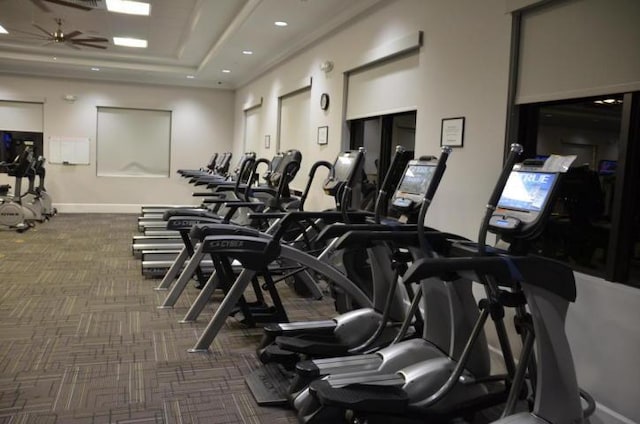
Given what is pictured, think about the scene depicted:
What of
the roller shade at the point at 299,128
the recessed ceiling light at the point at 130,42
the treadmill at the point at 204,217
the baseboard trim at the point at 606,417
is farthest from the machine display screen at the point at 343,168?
the recessed ceiling light at the point at 130,42

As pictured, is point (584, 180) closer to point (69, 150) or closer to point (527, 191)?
point (527, 191)

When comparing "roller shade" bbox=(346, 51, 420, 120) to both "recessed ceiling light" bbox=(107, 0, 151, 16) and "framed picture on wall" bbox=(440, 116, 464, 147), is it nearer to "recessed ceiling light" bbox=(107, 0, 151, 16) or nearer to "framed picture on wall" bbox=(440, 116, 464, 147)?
"framed picture on wall" bbox=(440, 116, 464, 147)

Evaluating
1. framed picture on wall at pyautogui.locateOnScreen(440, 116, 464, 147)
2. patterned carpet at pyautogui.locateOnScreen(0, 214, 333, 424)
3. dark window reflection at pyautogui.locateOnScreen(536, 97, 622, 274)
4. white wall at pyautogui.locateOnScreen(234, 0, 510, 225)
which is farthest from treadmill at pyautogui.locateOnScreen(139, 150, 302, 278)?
dark window reflection at pyautogui.locateOnScreen(536, 97, 622, 274)

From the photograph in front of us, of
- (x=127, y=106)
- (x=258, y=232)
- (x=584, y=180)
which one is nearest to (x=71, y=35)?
(x=127, y=106)

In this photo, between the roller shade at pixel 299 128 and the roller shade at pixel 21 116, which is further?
the roller shade at pixel 21 116

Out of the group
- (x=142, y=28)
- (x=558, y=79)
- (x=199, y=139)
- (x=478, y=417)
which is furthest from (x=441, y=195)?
(x=199, y=139)

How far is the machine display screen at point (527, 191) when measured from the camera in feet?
7.00

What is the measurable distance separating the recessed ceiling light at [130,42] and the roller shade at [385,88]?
4.82 metres

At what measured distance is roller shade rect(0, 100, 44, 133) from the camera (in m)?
11.5

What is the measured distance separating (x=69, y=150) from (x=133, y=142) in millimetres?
1355

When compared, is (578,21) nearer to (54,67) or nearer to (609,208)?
(609,208)

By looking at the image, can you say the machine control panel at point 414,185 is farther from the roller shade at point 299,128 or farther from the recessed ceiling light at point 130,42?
the recessed ceiling light at point 130,42

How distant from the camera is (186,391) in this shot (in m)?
3.01

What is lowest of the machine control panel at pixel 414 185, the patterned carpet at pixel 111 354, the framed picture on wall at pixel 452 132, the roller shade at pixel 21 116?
the patterned carpet at pixel 111 354
